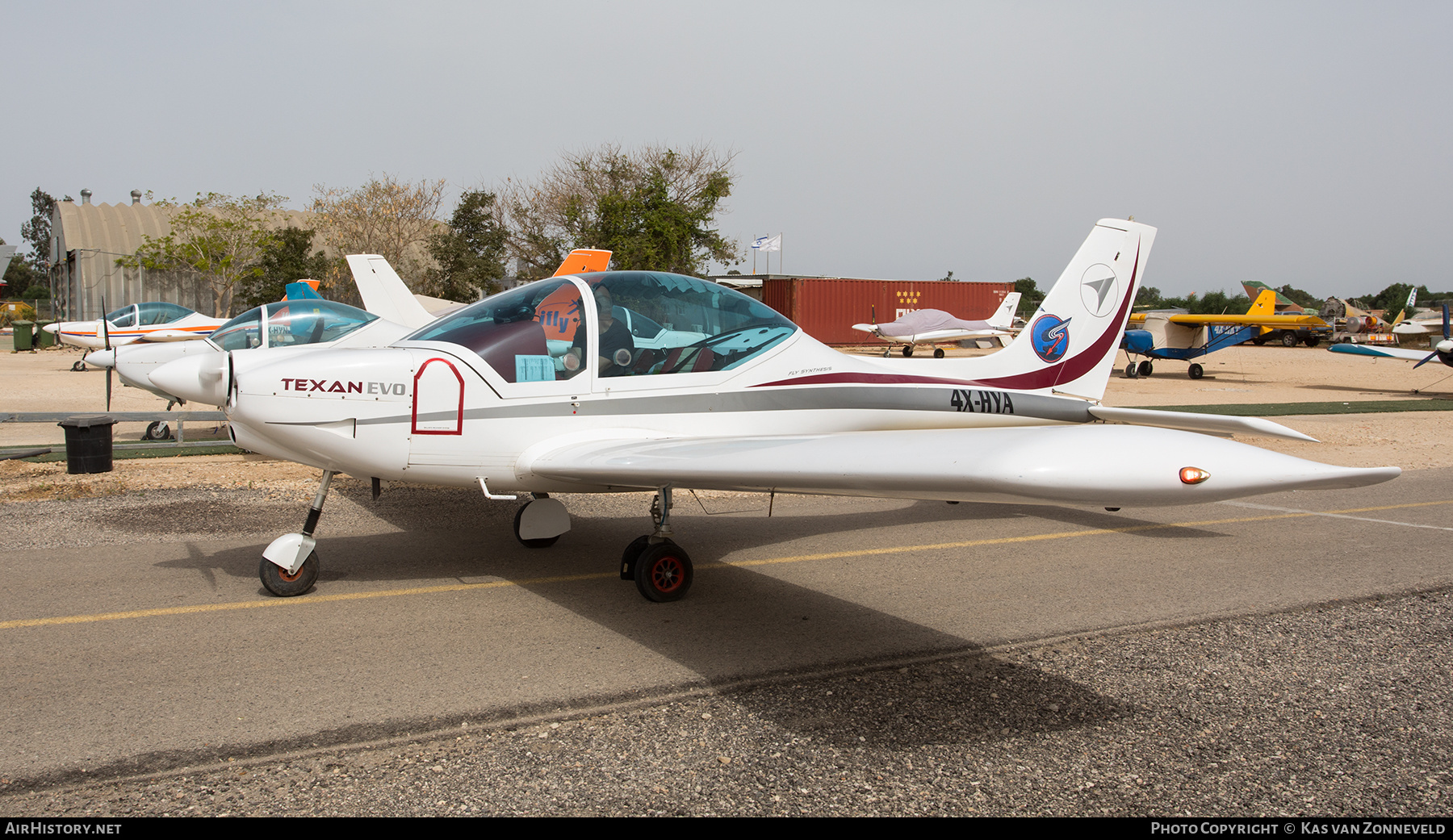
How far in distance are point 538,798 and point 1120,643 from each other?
3.13 meters

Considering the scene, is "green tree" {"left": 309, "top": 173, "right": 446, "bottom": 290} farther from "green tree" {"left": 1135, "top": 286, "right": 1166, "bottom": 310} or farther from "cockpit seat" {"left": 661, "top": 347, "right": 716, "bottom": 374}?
"green tree" {"left": 1135, "top": 286, "right": 1166, "bottom": 310}

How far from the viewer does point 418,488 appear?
8945 millimetres

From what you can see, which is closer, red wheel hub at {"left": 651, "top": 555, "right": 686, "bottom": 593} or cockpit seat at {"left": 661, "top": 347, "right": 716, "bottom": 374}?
red wheel hub at {"left": 651, "top": 555, "right": 686, "bottom": 593}

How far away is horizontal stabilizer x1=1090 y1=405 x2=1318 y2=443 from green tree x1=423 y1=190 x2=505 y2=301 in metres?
38.1

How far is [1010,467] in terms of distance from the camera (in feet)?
9.99

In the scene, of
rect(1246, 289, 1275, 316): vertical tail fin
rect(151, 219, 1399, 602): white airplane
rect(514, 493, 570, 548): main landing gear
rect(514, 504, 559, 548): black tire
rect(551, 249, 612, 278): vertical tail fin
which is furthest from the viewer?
rect(1246, 289, 1275, 316): vertical tail fin

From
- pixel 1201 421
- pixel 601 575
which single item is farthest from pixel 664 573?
pixel 1201 421

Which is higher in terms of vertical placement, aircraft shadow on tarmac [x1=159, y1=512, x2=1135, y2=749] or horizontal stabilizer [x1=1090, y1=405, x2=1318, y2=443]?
horizontal stabilizer [x1=1090, y1=405, x2=1318, y2=443]

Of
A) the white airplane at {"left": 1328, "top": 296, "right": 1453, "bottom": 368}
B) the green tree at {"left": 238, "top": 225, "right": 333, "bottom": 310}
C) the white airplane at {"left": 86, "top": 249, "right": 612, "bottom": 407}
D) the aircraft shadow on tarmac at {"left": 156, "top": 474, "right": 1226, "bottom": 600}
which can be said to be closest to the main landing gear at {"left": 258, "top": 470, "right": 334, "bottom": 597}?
the aircraft shadow on tarmac at {"left": 156, "top": 474, "right": 1226, "bottom": 600}

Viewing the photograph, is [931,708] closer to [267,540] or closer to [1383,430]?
[267,540]

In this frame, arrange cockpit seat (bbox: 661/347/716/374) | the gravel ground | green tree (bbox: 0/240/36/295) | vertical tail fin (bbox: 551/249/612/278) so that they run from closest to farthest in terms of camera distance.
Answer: the gravel ground, cockpit seat (bbox: 661/347/716/374), vertical tail fin (bbox: 551/249/612/278), green tree (bbox: 0/240/36/295)

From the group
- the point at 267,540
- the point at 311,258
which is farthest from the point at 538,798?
the point at 311,258

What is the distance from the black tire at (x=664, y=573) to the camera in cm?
519

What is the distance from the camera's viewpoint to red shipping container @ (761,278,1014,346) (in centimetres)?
4550
